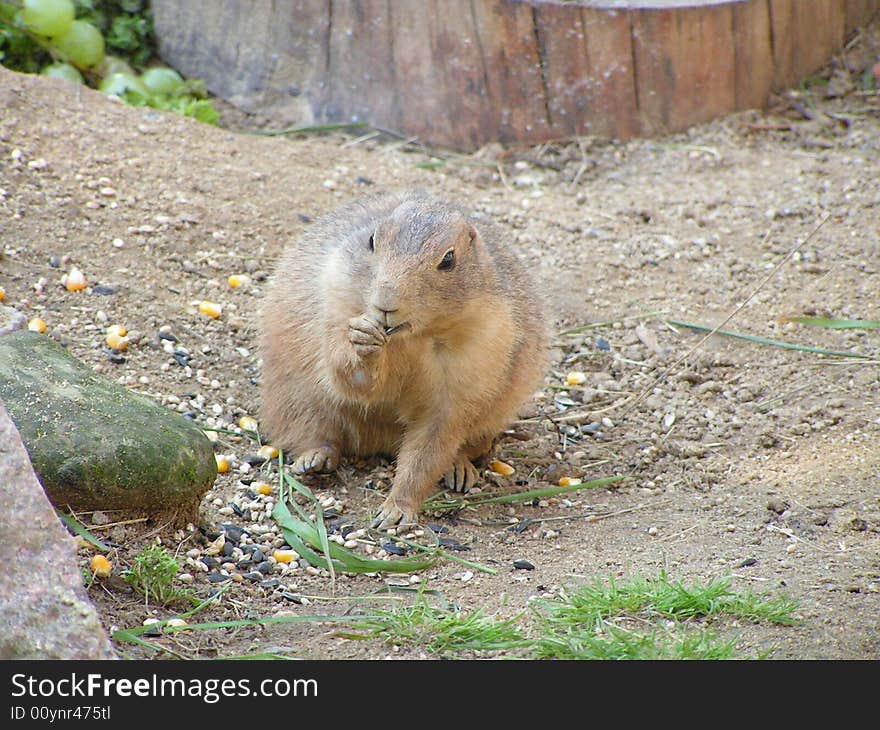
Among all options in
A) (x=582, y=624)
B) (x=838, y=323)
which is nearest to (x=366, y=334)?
(x=582, y=624)

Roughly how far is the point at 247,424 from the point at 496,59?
12.5ft

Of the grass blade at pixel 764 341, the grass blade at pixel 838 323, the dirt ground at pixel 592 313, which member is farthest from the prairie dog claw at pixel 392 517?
the grass blade at pixel 838 323

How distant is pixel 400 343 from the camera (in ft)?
16.9

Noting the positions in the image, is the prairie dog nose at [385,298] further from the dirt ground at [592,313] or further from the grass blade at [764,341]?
the grass blade at [764,341]

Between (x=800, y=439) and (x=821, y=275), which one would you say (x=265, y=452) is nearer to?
(x=800, y=439)

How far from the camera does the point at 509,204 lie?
8188 mm

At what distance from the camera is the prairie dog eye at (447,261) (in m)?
4.98

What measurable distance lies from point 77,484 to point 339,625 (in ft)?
3.55

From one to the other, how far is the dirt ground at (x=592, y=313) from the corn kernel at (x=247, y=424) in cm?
9

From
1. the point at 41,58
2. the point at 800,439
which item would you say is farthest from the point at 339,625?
the point at 41,58

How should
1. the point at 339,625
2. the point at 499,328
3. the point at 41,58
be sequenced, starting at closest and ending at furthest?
the point at 339,625 → the point at 499,328 → the point at 41,58

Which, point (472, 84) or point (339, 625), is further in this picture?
point (472, 84)
